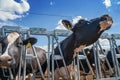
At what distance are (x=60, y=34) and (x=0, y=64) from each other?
7.92 ft

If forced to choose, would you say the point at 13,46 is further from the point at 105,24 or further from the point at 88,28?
the point at 105,24

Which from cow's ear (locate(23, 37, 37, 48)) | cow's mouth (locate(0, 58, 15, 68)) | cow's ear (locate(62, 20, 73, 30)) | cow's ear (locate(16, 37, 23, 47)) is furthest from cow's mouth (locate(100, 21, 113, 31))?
cow's mouth (locate(0, 58, 15, 68))

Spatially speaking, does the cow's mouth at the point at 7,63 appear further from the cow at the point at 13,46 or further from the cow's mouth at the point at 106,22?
the cow's mouth at the point at 106,22

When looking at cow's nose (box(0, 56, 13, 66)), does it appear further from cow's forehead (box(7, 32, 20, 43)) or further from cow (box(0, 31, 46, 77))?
cow's forehead (box(7, 32, 20, 43))

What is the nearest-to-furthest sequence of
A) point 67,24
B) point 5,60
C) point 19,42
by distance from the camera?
point 5,60 → point 19,42 → point 67,24

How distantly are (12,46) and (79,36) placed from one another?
2188mm

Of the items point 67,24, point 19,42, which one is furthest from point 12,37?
point 67,24

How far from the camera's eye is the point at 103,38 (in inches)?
371

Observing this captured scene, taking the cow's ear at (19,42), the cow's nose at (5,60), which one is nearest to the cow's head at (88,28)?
the cow's ear at (19,42)

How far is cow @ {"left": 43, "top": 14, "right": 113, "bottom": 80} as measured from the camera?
7.79 metres

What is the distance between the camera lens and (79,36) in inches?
339

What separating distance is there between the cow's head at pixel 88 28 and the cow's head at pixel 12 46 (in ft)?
5.41

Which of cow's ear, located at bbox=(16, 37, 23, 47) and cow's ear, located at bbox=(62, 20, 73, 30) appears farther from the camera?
cow's ear, located at bbox=(62, 20, 73, 30)

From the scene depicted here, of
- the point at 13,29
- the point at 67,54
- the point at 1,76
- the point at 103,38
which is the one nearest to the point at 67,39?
the point at 67,54
